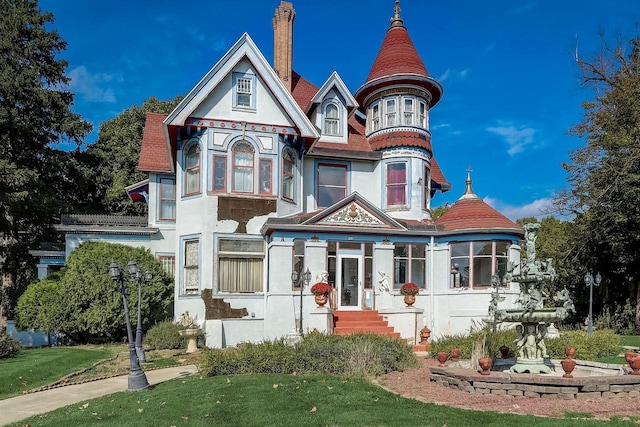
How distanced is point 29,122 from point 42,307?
12.3m

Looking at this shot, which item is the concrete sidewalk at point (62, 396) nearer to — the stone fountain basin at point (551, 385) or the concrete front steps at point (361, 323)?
the concrete front steps at point (361, 323)

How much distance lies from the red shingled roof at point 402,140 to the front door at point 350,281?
583 cm

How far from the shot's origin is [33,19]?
27.2 metres

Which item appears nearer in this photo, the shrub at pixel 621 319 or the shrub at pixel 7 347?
the shrub at pixel 7 347

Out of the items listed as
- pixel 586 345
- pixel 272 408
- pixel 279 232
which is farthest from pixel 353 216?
pixel 272 408

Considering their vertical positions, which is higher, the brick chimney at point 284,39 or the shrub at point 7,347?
the brick chimney at point 284,39

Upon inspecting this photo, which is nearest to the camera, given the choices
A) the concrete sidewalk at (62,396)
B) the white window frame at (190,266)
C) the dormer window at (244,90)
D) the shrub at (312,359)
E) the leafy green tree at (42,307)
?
the concrete sidewalk at (62,396)

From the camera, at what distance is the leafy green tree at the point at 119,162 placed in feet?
110

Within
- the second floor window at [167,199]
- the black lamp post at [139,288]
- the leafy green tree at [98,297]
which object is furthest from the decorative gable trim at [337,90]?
the black lamp post at [139,288]

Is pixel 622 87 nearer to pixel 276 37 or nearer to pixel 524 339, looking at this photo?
pixel 276 37

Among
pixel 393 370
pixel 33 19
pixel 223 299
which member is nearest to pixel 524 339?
pixel 393 370

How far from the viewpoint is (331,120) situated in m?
23.9

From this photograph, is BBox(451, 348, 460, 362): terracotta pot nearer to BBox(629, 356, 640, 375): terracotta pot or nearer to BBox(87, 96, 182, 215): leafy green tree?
BBox(629, 356, 640, 375): terracotta pot

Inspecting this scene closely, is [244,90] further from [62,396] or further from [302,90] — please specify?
[62,396]
